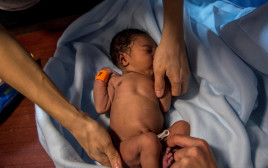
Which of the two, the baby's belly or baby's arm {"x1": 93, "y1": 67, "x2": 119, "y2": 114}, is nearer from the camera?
the baby's belly

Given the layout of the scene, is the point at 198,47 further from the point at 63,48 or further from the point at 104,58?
the point at 63,48

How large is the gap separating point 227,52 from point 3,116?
1.16 meters

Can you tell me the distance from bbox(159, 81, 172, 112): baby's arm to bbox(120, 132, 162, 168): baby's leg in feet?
0.71

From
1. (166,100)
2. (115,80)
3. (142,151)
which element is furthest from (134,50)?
(142,151)

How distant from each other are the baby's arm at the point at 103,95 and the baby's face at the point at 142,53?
6.0 inches

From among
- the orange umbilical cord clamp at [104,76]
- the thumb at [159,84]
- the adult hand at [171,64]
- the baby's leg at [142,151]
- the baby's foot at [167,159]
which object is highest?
the adult hand at [171,64]

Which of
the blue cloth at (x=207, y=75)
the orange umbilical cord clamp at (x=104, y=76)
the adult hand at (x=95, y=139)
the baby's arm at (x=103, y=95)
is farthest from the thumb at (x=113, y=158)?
the orange umbilical cord clamp at (x=104, y=76)

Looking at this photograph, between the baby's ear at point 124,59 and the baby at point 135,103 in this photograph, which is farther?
the baby's ear at point 124,59

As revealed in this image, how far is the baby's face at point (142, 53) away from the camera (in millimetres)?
1014

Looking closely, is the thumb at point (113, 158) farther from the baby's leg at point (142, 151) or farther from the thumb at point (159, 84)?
the thumb at point (159, 84)

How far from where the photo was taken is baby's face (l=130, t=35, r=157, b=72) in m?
1.01

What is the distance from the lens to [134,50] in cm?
102

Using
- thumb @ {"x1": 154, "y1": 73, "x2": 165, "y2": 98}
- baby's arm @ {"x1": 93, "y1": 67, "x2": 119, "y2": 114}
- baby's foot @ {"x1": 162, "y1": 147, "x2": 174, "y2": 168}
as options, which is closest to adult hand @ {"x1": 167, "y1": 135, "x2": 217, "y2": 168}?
baby's foot @ {"x1": 162, "y1": 147, "x2": 174, "y2": 168}

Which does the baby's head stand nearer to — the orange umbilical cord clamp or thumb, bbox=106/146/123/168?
the orange umbilical cord clamp
